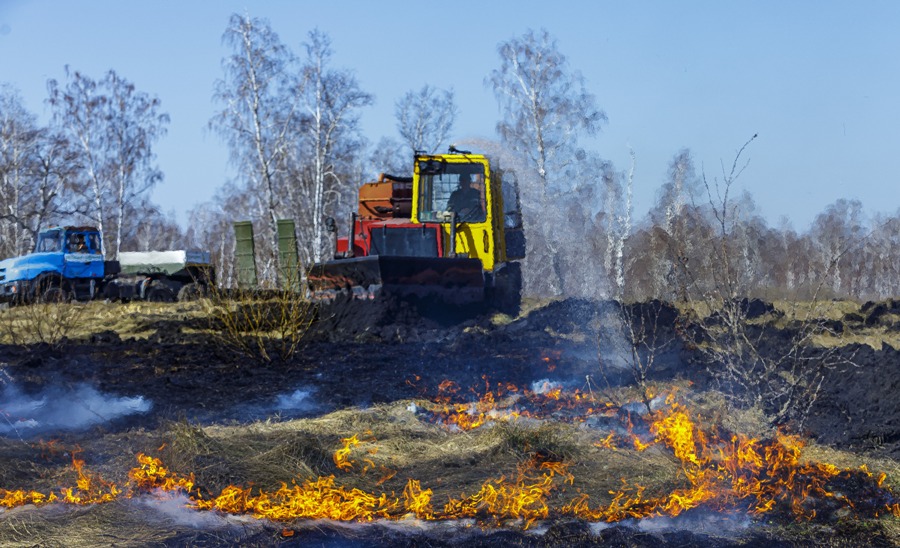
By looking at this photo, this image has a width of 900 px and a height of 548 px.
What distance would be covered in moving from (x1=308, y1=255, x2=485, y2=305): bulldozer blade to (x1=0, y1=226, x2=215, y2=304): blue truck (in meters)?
7.81

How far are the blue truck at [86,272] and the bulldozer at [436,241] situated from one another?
6.77m

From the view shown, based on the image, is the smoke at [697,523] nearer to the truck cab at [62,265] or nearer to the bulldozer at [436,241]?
the bulldozer at [436,241]

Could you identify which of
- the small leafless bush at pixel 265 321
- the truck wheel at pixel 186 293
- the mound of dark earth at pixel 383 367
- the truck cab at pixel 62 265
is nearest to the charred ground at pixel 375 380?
the mound of dark earth at pixel 383 367

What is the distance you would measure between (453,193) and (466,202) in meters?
0.29

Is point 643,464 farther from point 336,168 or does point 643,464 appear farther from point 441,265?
point 336,168

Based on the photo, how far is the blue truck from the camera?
72.1 feet

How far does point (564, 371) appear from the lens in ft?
34.6

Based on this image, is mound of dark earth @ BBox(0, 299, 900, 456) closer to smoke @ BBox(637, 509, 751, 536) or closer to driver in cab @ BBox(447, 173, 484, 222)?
driver in cab @ BBox(447, 173, 484, 222)

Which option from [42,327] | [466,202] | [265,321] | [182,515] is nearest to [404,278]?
[466,202]

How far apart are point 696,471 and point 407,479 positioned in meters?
1.85

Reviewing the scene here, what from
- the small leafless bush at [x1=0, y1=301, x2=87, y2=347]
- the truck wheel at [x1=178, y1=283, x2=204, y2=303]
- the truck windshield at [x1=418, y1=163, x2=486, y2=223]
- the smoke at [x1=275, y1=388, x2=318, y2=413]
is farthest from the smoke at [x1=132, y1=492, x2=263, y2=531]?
the truck wheel at [x1=178, y1=283, x2=204, y2=303]

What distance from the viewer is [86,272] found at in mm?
22797

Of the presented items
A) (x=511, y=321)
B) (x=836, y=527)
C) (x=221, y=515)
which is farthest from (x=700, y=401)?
(x=511, y=321)

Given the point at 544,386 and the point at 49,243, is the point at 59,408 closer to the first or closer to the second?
the point at 544,386
